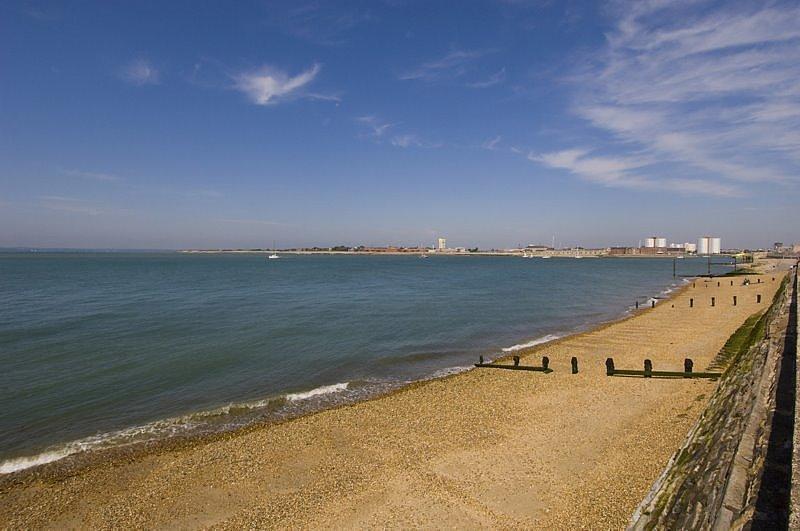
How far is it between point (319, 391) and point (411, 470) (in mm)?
8198

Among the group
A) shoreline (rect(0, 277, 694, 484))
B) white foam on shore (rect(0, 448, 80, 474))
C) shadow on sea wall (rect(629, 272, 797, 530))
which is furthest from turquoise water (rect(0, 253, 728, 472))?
shadow on sea wall (rect(629, 272, 797, 530))

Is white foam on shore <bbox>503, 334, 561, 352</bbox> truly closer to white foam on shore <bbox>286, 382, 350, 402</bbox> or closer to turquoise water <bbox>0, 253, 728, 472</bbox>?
turquoise water <bbox>0, 253, 728, 472</bbox>

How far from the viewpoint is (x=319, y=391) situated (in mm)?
17469

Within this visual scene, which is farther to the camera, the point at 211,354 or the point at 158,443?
the point at 211,354

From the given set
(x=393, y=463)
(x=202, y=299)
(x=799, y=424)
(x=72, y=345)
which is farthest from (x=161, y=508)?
(x=202, y=299)

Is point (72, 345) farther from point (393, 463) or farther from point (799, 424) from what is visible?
point (799, 424)

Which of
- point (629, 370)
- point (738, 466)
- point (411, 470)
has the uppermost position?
point (738, 466)

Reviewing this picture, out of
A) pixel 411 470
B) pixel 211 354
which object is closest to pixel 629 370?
pixel 411 470

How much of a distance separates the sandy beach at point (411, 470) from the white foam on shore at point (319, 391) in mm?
2579

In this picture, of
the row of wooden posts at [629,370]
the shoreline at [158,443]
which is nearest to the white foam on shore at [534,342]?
the row of wooden posts at [629,370]

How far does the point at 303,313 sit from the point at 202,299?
18.2 meters

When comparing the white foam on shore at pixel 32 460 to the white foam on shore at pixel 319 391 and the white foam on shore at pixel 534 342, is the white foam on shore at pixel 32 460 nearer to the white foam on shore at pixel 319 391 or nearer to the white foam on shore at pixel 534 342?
the white foam on shore at pixel 319 391

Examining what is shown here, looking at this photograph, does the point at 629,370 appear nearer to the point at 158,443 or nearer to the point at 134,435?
the point at 158,443

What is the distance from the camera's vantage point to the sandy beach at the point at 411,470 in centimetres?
857
